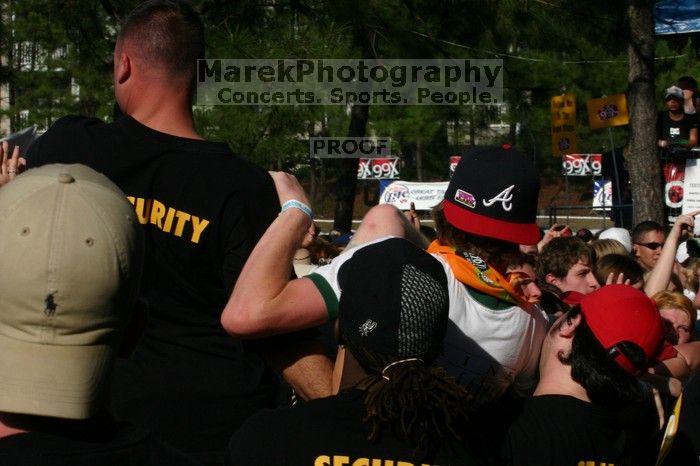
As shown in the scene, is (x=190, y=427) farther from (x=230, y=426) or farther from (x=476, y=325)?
(x=476, y=325)

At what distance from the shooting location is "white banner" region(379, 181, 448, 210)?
27.4m

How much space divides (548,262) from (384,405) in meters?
3.45

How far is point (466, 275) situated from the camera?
2672 mm

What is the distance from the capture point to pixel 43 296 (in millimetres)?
1567

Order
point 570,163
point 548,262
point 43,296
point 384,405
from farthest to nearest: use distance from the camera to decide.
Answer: point 570,163, point 548,262, point 384,405, point 43,296

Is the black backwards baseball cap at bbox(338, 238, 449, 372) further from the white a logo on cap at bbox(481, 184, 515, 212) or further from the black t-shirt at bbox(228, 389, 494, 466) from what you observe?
the white a logo on cap at bbox(481, 184, 515, 212)

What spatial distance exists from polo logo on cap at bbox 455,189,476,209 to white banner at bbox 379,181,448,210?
24.1 m

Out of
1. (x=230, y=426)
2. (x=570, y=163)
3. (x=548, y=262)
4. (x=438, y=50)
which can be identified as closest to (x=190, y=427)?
(x=230, y=426)

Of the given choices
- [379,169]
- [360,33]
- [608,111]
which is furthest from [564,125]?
[379,169]

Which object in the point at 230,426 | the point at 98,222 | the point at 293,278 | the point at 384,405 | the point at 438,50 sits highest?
the point at 438,50

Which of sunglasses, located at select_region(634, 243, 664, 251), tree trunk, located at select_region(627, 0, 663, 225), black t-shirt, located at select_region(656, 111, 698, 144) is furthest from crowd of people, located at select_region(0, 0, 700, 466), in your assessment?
black t-shirt, located at select_region(656, 111, 698, 144)

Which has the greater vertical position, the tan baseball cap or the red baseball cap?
the tan baseball cap

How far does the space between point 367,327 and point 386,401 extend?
16 centimetres

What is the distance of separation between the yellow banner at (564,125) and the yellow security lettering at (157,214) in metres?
13.8
